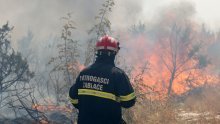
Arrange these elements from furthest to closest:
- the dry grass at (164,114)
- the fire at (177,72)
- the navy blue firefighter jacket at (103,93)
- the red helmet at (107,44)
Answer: the fire at (177,72) → the dry grass at (164,114) → the red helmet at (107,44) → the navy blue firefighter jacket at (103,93)

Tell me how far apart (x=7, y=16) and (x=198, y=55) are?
41.7 meters

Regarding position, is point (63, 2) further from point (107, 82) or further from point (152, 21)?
point (107, 82)

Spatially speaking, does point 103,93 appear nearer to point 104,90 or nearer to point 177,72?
point 104,90

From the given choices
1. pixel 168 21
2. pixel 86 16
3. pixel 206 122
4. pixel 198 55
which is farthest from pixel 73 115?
pixel 168 21

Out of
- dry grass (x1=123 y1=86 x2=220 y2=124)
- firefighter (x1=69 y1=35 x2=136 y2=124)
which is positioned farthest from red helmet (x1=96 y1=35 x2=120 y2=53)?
dry grass (x1=123 y1=86 x2=220 y2=124)

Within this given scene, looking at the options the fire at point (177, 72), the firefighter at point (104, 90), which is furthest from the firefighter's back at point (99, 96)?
the fire at point (177, 72)

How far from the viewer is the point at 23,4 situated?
212 ft

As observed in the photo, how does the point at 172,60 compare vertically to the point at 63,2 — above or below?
below

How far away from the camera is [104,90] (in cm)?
411

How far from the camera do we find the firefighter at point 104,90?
4.08 m

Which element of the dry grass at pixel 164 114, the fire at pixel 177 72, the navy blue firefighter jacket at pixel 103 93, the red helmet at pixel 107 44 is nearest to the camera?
the navy blue firefighter jacket at pixel 103 93

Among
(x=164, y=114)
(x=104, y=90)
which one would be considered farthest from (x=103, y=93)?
(x=164, y=114)

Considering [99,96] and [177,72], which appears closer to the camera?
[99,96]

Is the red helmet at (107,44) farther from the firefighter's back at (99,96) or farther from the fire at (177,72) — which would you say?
the fire at (177,72)
